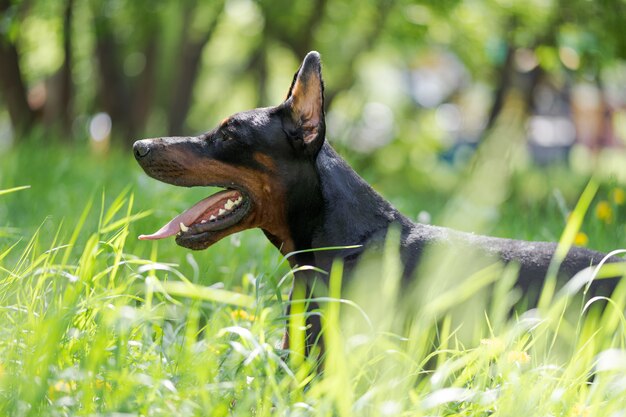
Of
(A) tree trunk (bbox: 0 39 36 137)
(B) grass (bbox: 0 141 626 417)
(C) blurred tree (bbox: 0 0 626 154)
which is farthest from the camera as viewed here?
(A) tree trunk (bbox: 0 39 36 137)

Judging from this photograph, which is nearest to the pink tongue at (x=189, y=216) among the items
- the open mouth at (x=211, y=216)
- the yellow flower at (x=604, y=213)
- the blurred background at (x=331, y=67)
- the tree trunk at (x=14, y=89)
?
the open mouth at (x=211, y=216)

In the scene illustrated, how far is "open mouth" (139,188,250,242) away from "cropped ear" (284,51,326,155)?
1.09 feet

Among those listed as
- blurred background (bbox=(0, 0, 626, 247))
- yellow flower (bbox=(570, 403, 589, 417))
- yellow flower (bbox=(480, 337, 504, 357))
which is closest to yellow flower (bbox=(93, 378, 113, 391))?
yellow flower (bbox=(480, 337, 504, 357))

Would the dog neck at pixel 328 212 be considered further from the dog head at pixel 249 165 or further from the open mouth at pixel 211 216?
the open mouth at pixel 211 216

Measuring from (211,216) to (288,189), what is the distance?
338mm

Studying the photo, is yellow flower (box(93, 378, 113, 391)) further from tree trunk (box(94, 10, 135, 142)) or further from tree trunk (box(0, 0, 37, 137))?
tree trunk (box(94, 10, 135, 142))

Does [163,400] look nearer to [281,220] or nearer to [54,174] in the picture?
[281,220]

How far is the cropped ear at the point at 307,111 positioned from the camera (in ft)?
12.1

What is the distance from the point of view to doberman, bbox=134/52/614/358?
364cm

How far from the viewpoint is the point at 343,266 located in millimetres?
3602

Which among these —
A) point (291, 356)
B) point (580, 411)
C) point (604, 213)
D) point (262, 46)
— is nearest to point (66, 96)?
point (262, 46)

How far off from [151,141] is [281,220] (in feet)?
2.02

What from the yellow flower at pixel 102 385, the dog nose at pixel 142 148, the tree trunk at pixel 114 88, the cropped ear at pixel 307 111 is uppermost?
the cropped ear at pixel 307 111

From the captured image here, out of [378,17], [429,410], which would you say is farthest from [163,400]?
[378,17]
